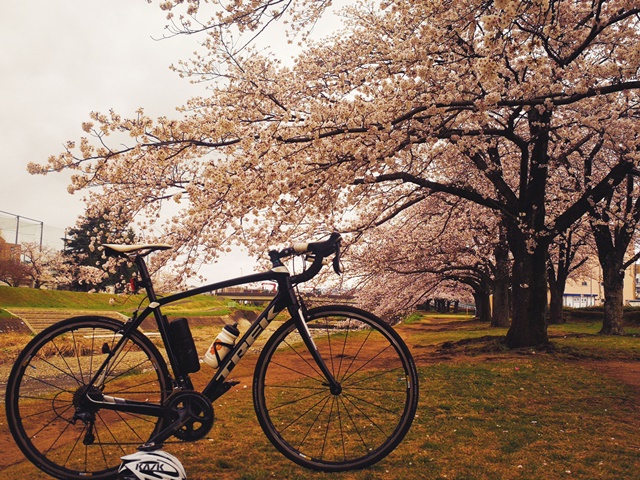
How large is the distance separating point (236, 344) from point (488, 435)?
108 inches

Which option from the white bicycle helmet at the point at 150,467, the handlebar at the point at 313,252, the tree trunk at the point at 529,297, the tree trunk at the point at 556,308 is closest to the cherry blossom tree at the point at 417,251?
the tree trunk at the point at 529,297

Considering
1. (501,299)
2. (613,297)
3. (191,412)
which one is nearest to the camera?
(191,412)

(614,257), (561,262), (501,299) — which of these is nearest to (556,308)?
(561,262)

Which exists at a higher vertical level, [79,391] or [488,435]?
[79,391]

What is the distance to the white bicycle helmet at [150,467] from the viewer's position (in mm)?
3053

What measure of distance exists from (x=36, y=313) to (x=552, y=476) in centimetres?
2106

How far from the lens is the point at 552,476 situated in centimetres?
377

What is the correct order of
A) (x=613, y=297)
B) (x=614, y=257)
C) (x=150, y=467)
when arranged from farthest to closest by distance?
(x=613, y=297), (x=614, y=257), (x=150, y=467)

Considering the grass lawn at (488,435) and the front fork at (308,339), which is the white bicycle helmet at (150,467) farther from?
the front fork at (308,339)

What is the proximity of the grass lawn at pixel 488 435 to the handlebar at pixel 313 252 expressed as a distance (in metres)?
1.34

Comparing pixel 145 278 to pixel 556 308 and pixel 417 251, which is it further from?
pixel 556 308

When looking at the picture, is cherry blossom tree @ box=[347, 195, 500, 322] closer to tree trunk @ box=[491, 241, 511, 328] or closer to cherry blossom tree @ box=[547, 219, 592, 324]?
tree trunk @ box=[491, 241, 511, 328]

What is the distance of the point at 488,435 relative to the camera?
16.0 feet

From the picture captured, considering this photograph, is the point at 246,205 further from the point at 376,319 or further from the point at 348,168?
the point at 376,319
